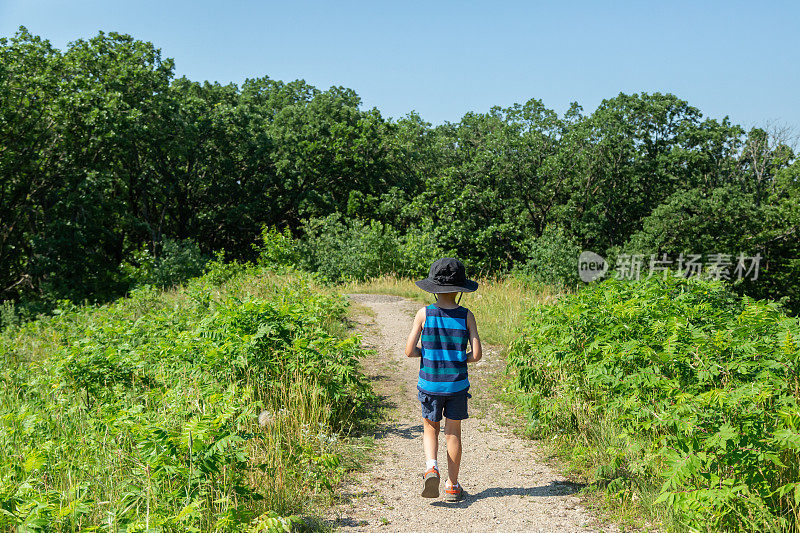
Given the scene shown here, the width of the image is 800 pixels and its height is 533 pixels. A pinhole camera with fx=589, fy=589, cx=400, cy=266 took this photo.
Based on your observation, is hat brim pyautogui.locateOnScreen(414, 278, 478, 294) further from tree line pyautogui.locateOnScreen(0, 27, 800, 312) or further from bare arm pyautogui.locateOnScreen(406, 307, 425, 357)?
tree line pyautogui.locateOnScreen(0, 27, 800, 312)

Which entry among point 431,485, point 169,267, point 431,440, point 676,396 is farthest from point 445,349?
point 169,267

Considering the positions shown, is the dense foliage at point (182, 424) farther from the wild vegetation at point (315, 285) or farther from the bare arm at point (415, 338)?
the bare arm at point (415, 338)

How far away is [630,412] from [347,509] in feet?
7.24

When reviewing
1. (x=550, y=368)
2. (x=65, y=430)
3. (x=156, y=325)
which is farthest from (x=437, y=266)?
(x=156, y=325)

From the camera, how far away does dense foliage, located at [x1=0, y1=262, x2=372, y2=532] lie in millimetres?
3186

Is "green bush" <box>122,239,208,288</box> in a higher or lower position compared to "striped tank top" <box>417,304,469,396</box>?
lower

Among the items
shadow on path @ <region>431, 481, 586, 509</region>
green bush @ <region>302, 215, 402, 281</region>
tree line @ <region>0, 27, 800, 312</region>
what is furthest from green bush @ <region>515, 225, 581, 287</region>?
shadow on path @ <region>431, 481, 586, 509</region>

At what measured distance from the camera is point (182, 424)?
11.2 feet

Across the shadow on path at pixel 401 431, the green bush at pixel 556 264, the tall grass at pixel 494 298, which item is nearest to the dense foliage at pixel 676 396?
the shadow on path at pixel 401 431

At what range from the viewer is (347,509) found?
430 centimetres

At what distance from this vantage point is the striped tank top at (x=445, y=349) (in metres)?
4.23

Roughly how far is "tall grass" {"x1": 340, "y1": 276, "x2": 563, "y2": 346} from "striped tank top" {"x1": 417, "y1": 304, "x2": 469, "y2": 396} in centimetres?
331

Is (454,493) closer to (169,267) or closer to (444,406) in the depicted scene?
(444,406)

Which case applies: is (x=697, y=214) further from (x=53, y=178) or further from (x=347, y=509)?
(x=53, y=178)
